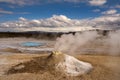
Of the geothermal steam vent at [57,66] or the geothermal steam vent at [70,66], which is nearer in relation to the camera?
the geothermal steam vent at [70,66]

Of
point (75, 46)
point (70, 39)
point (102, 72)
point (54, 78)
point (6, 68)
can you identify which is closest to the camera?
point (54, 78)

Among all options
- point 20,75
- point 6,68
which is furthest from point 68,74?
point 6,68

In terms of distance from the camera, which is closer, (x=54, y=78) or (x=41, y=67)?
(x=54, y=78)

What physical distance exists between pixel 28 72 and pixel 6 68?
2520 mm

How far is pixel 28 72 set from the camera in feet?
41.1

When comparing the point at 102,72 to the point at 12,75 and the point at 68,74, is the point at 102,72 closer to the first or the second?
the point at 68,74

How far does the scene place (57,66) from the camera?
41.7 feet

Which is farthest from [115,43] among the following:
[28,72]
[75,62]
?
[28,72]

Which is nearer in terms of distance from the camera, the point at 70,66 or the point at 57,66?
the point at 57,66

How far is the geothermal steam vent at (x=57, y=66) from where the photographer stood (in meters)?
12.5

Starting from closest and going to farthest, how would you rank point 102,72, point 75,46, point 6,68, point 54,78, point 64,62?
point 54,78
point 102,72
point 64,62
point 6,68
point 75,46

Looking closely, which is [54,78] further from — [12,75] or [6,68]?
[6,68]

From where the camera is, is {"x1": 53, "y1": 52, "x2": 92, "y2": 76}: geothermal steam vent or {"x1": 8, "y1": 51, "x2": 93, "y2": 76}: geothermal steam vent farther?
{"x1": 8, "y1": 51, "x2": 93, "y2": 76}: geothermal steam vent

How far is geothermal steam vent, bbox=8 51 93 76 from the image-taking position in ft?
40.9
